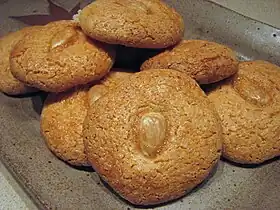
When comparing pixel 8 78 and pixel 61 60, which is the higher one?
pixel 61 60

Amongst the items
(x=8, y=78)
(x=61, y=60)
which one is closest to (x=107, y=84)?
(x=61, y=60)

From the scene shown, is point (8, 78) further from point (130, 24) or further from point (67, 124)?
point (130, 24)

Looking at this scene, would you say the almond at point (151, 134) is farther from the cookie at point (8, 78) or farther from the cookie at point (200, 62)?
the cookie at point (8, 78)

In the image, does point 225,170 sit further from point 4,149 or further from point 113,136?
point 4,149

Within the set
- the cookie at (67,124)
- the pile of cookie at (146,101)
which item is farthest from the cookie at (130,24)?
the cookie at (67,124)

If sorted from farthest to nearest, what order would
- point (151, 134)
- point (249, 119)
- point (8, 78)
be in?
point (8, 78), point (249, 119), point (151, 134)
